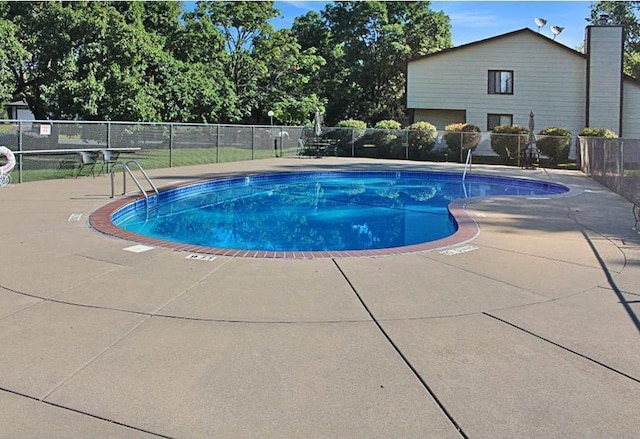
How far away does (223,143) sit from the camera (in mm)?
22078

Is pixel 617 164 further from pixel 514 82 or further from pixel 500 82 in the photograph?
pixel 500 82

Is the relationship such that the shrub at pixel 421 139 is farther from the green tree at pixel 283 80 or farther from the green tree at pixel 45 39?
the green tree at pixel 45 39

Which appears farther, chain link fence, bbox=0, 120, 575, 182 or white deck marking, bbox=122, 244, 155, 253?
chain link fence, bbox=0, 120, 575, 182

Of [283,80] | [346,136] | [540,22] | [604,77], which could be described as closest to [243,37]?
[283,80]

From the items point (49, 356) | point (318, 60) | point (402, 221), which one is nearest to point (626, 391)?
point (49, 356)

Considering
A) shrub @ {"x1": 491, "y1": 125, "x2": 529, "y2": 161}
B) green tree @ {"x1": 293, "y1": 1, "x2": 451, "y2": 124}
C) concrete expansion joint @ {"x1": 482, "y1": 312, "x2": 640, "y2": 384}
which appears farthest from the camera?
green tree @ {"x1": 293, "y1": 1, "x2": 451, "y2": 124}

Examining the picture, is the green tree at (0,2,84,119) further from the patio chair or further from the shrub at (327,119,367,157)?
the shrub at (327,119,367,157)

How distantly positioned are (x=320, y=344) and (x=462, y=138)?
22.9 metres

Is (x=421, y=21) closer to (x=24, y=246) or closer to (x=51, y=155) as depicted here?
(x=51, y=155)

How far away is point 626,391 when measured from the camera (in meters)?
3.00

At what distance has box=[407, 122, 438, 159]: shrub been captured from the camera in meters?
26.5

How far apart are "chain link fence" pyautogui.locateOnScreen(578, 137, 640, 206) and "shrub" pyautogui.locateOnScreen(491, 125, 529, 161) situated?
518cm

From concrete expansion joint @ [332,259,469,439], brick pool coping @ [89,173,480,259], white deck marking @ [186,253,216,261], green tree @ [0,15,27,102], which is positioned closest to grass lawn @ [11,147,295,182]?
green tree @ [0,15,27,102]

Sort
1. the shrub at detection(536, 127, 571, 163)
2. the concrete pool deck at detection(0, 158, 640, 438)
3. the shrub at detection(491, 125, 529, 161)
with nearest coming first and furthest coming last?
the concrete pool deck at detection(0, 158, 640, 438) → the shrub at detection(536, 127, 571, 163) → the shrub at detection(491, 125, 529, 161)
